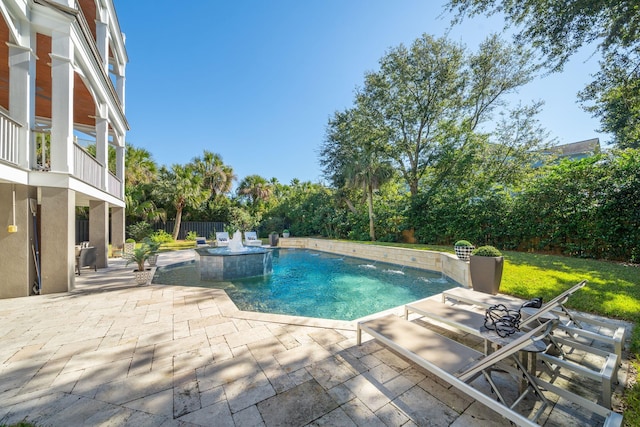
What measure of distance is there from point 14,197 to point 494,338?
897cm

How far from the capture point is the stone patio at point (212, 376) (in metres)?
2.00

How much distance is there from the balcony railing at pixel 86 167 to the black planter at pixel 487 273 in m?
10.2

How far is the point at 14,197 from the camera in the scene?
5.15m

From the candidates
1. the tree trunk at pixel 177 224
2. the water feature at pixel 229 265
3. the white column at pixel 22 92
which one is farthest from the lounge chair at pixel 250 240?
the white column at pixel 22 92

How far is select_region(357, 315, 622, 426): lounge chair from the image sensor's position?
1.76 meters

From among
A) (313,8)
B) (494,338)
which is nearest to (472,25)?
(313,8)

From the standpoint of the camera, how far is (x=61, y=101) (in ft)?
18.0

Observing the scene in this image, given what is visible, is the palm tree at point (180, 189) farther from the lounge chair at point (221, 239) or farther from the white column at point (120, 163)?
the white column at point (120, 163)

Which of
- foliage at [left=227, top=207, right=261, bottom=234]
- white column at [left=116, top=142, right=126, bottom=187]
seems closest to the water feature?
white column at [left=116, top=142, right=126, bottom=187]

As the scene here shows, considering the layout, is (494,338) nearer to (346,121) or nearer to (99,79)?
(99,79)

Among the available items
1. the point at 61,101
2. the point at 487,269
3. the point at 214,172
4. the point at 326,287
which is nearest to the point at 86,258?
the point at 61,101

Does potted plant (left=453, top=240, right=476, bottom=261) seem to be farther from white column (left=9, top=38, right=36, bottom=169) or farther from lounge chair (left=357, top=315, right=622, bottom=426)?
white column (left=9, top=38, right=36, bottom=169)

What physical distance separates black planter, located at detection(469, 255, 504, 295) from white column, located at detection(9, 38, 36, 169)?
→ 34.0ft

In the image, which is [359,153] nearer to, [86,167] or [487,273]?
[487,273]
